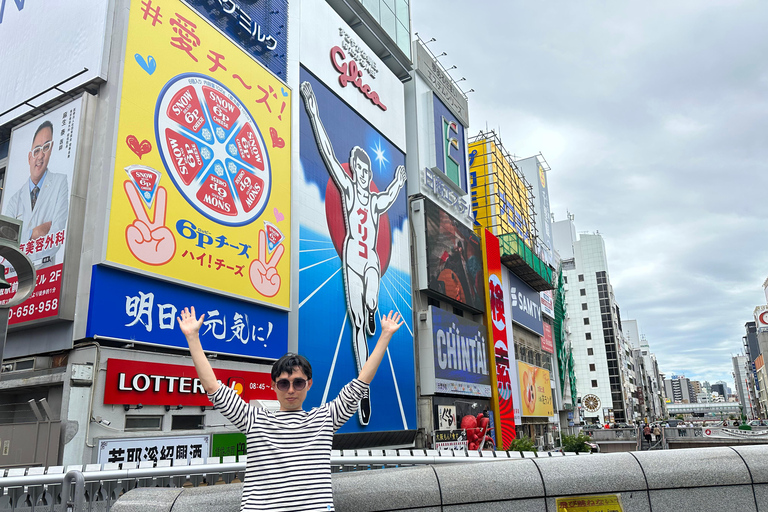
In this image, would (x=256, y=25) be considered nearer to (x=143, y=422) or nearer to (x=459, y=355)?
(x=143, y=422)

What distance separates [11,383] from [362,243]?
45.8 ft

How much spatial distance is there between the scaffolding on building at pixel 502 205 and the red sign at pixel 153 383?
26.8 m

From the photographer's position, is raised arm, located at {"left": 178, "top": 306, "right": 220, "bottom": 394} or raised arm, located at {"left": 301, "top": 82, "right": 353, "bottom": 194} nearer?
raised arm, located at {"left": 178, "top": 306, "right": 220, "bottom": 394}

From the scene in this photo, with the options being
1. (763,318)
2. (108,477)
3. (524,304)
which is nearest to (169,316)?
(108,477)

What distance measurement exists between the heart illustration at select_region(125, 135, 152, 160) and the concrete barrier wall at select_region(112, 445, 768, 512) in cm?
1252

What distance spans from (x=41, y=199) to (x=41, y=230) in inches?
34.1

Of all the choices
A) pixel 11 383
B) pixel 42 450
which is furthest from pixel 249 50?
pixel 42 450

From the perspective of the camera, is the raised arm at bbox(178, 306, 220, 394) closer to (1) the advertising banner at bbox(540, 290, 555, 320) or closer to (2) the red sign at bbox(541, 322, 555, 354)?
(2) the red sign at bbox(541, 322, 555, 354)

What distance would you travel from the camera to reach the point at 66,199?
14.2m

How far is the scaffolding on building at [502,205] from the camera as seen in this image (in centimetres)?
4100

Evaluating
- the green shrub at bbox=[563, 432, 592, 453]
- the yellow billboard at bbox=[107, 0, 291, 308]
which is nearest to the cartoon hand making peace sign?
the yellow billboard at bbox=[107, 0, 291, 308]

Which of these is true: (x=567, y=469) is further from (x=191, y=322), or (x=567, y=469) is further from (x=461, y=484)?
(x=191, y=322)

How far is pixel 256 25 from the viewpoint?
805 inches

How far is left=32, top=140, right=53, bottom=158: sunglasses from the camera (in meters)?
15.3
